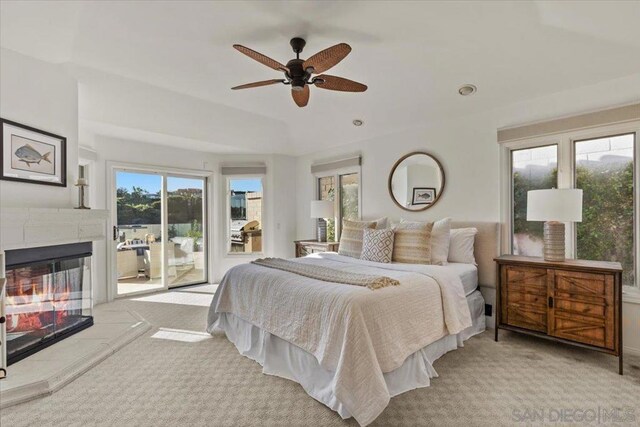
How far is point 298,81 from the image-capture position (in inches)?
99.1

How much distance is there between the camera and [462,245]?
353 cm

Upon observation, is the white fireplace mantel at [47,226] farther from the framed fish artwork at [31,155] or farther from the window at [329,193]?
the window at [329,193]

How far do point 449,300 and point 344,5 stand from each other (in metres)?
2.42

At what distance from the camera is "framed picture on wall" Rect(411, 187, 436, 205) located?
412 cm

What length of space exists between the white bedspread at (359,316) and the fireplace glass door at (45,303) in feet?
5.38

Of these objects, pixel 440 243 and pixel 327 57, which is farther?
pixel 440 243

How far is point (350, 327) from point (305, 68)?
188cm

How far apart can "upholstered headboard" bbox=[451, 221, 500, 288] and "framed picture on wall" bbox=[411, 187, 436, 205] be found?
711 millimetres

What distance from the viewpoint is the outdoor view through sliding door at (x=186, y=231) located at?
5395mm

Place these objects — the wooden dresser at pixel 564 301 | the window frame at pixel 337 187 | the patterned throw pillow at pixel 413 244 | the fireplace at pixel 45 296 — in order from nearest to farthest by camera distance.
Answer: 1. the wooden dresser at pixel 564 301
2. the fireplace at pixel 45 296
3. the patterned throw pillow at pixel 413 244
4. the window frame at pixel 337 187

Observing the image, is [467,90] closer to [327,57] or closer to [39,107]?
[327,57]

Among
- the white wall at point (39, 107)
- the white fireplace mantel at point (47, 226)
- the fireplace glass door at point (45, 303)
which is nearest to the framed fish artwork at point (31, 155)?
the white wall at point (39, 107)

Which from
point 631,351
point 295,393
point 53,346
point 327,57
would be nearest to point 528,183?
point 631,351

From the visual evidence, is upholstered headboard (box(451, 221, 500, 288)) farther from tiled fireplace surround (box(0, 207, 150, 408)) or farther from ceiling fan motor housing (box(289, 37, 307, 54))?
tiled fireplace surround (box(0, 207, 150, 408))
